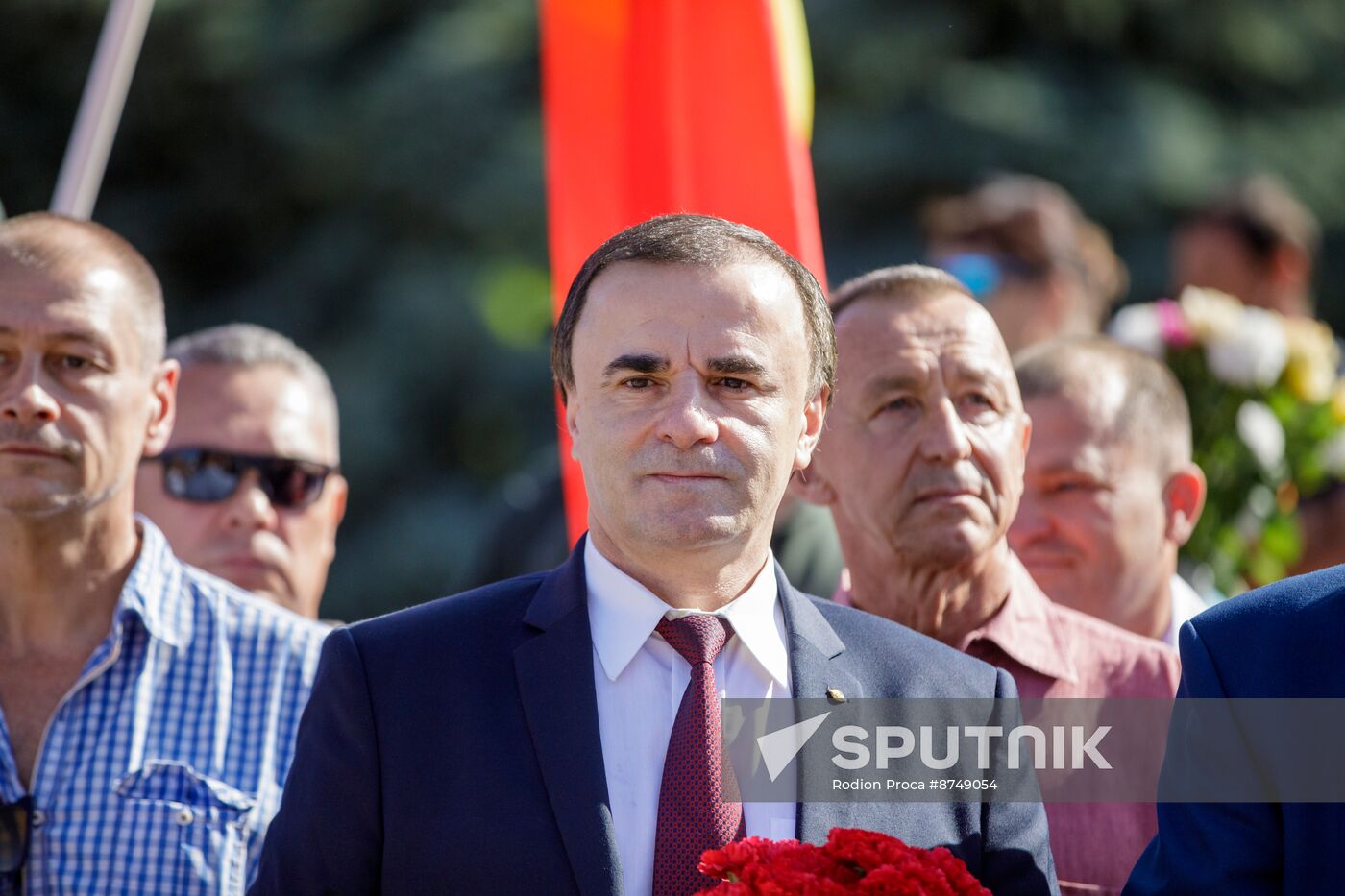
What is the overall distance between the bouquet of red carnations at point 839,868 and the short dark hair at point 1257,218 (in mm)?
4955

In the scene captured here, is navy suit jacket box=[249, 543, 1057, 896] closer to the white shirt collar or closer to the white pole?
the white shirt collar

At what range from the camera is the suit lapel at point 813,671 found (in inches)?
118

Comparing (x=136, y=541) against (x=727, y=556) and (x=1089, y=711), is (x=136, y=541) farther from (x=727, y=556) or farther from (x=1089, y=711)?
(x=1089, y=711)

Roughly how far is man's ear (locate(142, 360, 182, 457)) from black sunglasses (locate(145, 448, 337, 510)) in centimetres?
79

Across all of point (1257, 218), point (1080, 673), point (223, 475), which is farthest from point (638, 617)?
point (1257, 218)

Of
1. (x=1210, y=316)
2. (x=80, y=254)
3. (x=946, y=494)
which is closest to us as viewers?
(x=946, y=494)

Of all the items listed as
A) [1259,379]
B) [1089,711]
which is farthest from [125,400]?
[1259,379]

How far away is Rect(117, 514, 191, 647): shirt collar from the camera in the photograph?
12.7 ft

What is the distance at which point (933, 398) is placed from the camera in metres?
3.93

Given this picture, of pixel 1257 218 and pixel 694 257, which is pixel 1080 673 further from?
pixel 1257 218

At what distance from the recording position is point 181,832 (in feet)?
11.9

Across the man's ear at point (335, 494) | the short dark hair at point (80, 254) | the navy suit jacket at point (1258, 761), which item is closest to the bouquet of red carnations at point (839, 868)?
the navy suit jacket at point (1258, 761)

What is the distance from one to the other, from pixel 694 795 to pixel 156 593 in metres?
1.52

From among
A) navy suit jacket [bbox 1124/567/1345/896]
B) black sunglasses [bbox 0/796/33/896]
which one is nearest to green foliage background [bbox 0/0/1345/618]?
black sunglasses [bbox 0/796/33/896]
